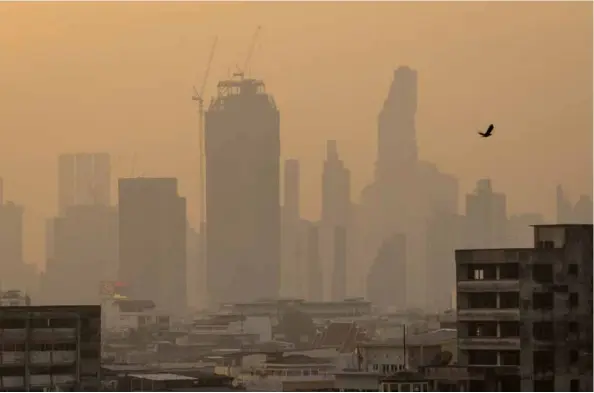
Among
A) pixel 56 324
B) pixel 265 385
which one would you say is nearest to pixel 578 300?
pixel 56 324

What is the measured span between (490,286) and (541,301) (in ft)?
3.00

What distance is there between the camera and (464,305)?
29.8 meters

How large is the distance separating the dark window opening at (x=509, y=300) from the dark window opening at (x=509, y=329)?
0.29m

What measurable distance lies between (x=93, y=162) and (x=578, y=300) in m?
95.1

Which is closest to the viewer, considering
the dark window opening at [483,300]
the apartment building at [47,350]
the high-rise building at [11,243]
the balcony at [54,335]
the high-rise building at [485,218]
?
the dark window opening at [483,300]

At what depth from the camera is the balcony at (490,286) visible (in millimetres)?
29734

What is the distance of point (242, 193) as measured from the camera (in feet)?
446

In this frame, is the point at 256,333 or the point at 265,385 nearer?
the point at 265,385

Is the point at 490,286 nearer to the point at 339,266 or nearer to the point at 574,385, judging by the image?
the point at 574,385

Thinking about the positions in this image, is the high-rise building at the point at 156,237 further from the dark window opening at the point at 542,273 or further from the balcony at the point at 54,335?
the dark window opening at the point at 542,273

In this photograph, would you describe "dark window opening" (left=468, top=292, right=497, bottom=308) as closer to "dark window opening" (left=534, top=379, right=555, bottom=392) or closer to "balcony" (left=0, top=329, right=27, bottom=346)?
"dark window opening" (left=534, top=379, right=555, bottom=392)

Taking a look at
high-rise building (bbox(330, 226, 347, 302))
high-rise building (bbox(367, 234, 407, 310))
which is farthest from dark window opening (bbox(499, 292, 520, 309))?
high-rise building (bbox(330, 226, 347, 302))

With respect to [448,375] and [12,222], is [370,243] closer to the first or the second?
[12,222]

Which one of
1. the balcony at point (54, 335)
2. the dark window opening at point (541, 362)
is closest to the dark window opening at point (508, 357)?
the dark window opening at point (541, 362)
